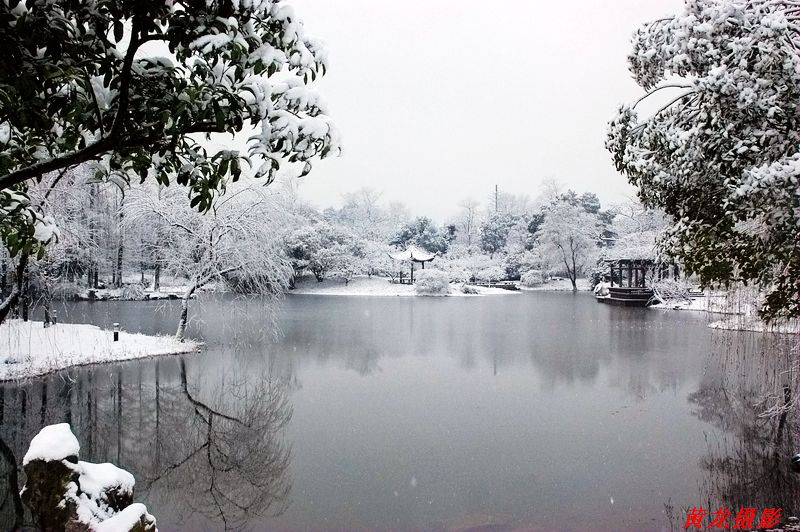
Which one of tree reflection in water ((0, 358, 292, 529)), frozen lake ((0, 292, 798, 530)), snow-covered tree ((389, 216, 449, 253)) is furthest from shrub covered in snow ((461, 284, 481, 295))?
tree reflection in water ((0, 358, 292, 529))

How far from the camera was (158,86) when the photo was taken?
2.45 metres

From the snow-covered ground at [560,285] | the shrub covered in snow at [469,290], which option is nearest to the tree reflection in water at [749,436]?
the shrub covered in snow at [469,290]

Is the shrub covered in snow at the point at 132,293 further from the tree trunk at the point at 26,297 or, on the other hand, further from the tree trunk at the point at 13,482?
the tree trunk at the point at 13,482

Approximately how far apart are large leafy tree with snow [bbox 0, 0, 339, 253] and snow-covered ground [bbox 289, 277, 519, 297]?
99.9 ft

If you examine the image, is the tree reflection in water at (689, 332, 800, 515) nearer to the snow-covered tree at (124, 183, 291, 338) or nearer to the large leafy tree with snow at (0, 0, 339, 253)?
the large leafy tree with snow at (0, 0, 339, 253)

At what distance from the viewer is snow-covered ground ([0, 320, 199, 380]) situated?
32.4 ft

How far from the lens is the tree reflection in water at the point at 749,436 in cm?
519

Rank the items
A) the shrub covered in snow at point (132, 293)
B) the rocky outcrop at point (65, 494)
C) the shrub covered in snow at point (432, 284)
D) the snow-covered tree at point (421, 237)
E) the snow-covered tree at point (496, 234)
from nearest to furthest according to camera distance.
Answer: the rocky outcrop at point (65, 494), the shrub covered in snow at point (132, 293), the shrub covered in snow at point (432, 284), the snow-covered tree at point (421, 237), the snow-covered tree at point (496, 234)

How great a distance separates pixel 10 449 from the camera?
6.23m

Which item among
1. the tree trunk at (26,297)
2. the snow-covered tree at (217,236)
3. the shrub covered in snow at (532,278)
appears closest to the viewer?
the tree trunk at (26,297)

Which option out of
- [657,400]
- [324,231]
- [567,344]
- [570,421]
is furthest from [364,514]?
[324,231]

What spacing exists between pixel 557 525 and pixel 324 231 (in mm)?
32091

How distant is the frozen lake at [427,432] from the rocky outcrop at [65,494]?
193cm

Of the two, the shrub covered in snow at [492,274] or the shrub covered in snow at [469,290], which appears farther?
the shrub covered in snow at [492,274]
